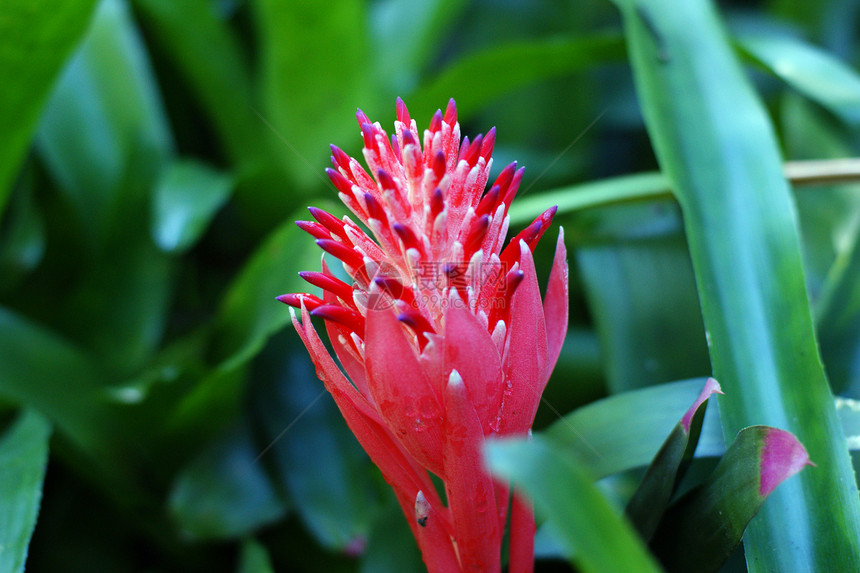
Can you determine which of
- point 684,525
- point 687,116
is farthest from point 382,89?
point 684,525

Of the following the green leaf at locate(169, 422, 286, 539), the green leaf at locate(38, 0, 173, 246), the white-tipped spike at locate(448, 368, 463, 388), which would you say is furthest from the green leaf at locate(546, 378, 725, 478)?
the green leaf at locate(38, 0, 173, 246)

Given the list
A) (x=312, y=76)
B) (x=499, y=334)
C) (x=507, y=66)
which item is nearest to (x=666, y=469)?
(x=499, y=334)

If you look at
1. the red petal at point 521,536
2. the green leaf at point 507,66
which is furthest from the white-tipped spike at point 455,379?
the green leaf at point 507,66

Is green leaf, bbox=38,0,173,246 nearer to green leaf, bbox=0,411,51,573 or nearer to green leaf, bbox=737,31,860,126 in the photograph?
green leaf, bbox=0,411,51,573

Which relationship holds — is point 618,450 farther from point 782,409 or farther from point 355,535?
point 355,535

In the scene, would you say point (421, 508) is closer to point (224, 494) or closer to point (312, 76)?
point (224, 494)

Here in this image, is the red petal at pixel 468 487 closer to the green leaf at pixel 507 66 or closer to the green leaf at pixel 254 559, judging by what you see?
the green leaf at pixel 254 559
